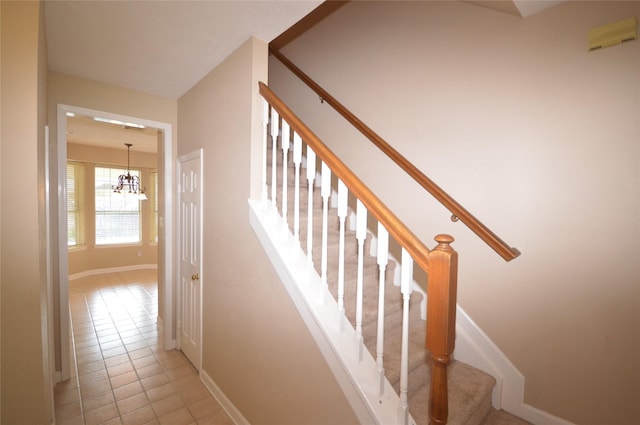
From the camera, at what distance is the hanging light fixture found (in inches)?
223

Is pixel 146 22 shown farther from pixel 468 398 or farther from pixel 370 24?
pixel 468 398

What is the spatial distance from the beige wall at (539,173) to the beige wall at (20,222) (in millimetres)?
2180

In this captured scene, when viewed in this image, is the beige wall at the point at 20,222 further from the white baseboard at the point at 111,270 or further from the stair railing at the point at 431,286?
the white baseboard at the point at 111,270

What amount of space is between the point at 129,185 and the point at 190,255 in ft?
13.7

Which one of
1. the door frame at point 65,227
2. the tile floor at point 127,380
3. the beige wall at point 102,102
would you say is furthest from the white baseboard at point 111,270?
the beige wall at point 102,102

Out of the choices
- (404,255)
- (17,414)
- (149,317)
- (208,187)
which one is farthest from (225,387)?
(149,317)

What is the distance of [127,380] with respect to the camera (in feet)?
8.26

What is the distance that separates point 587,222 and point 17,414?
3.01 m

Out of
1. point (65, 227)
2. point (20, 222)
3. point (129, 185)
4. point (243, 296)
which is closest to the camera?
point (20, 222)

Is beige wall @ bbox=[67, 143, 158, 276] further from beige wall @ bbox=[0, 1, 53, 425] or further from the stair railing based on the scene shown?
the stair railing

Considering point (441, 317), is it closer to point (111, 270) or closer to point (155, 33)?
point (155, 33)

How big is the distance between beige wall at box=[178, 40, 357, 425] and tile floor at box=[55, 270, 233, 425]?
254 mm

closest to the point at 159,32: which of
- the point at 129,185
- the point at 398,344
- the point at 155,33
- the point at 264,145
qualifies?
the point at 155,33

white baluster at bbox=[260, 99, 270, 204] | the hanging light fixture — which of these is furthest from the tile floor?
the hanging light fixture
